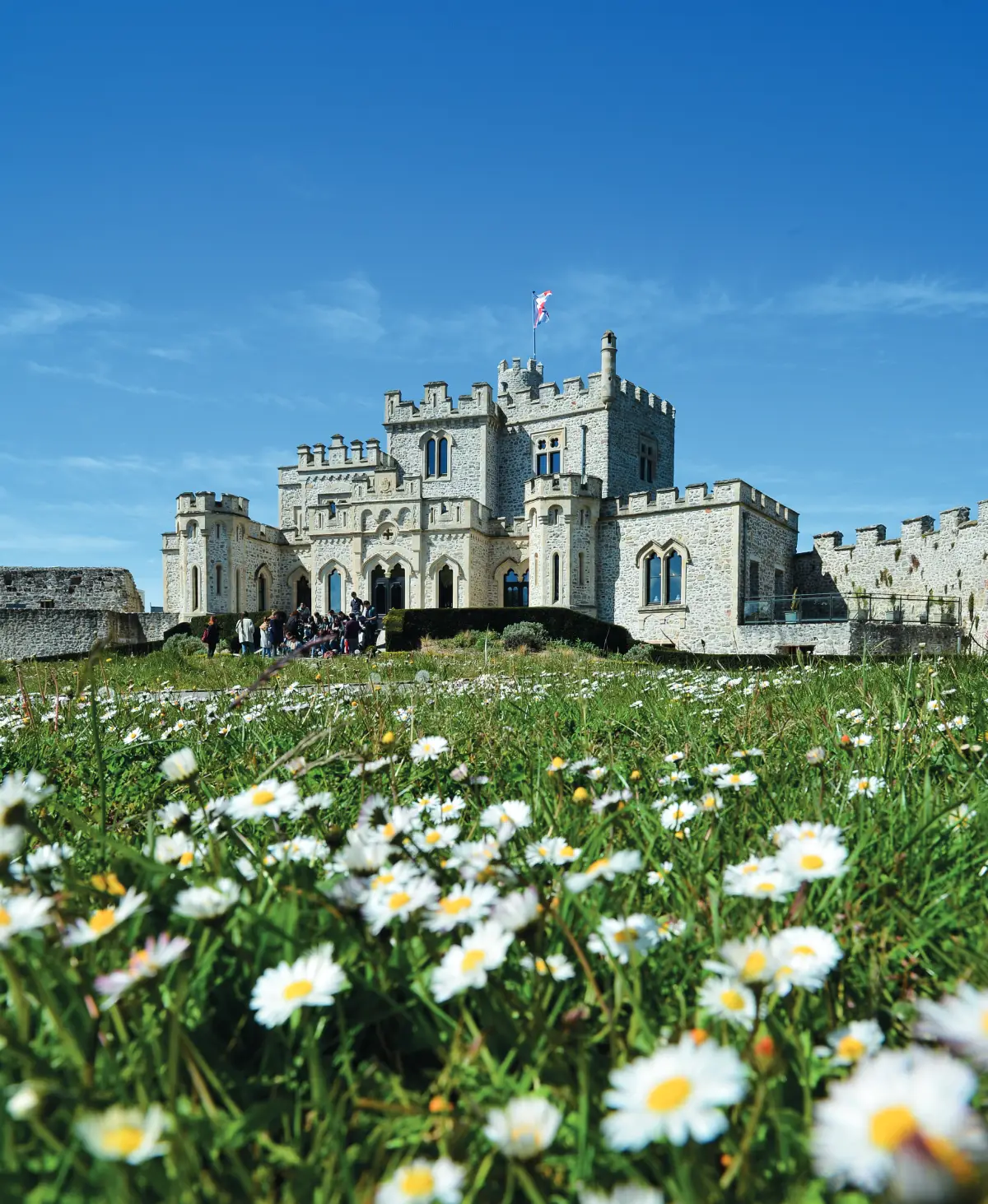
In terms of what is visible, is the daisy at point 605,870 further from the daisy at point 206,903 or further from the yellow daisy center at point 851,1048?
the daisy at point 206,903

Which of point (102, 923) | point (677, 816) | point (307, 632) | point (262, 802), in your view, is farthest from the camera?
point (307, 632)

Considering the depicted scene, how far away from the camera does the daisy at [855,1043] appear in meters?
0.96

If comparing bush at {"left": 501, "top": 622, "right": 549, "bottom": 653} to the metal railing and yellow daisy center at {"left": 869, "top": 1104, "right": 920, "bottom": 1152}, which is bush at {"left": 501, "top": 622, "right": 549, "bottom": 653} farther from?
yellow daisy center at {"left": 869, "top": 1104, "right": 920, "bottom": 1152}

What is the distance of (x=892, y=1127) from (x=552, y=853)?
109 centimetres

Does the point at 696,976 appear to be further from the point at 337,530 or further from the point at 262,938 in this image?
the point at 337,530

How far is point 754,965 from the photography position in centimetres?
95

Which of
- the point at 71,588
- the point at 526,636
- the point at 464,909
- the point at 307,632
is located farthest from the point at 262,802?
the point at 71,588

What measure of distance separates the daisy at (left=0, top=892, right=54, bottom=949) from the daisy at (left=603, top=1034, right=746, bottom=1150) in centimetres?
79

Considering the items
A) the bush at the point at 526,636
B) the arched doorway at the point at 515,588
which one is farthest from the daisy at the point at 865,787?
the arched doorway at the point at 515,588

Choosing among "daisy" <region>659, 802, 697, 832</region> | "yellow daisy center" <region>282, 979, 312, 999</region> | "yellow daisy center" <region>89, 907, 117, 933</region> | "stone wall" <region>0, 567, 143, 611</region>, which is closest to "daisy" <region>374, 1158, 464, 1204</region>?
"yellow daisy center" <region>282, 979, 312, 999</region>

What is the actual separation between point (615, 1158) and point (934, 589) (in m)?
31.8

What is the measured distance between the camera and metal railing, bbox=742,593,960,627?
87.2 feet

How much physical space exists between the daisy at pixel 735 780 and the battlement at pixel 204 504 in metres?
37.8

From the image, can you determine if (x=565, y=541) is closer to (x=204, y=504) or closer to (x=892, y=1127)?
(x=204, y=504)
